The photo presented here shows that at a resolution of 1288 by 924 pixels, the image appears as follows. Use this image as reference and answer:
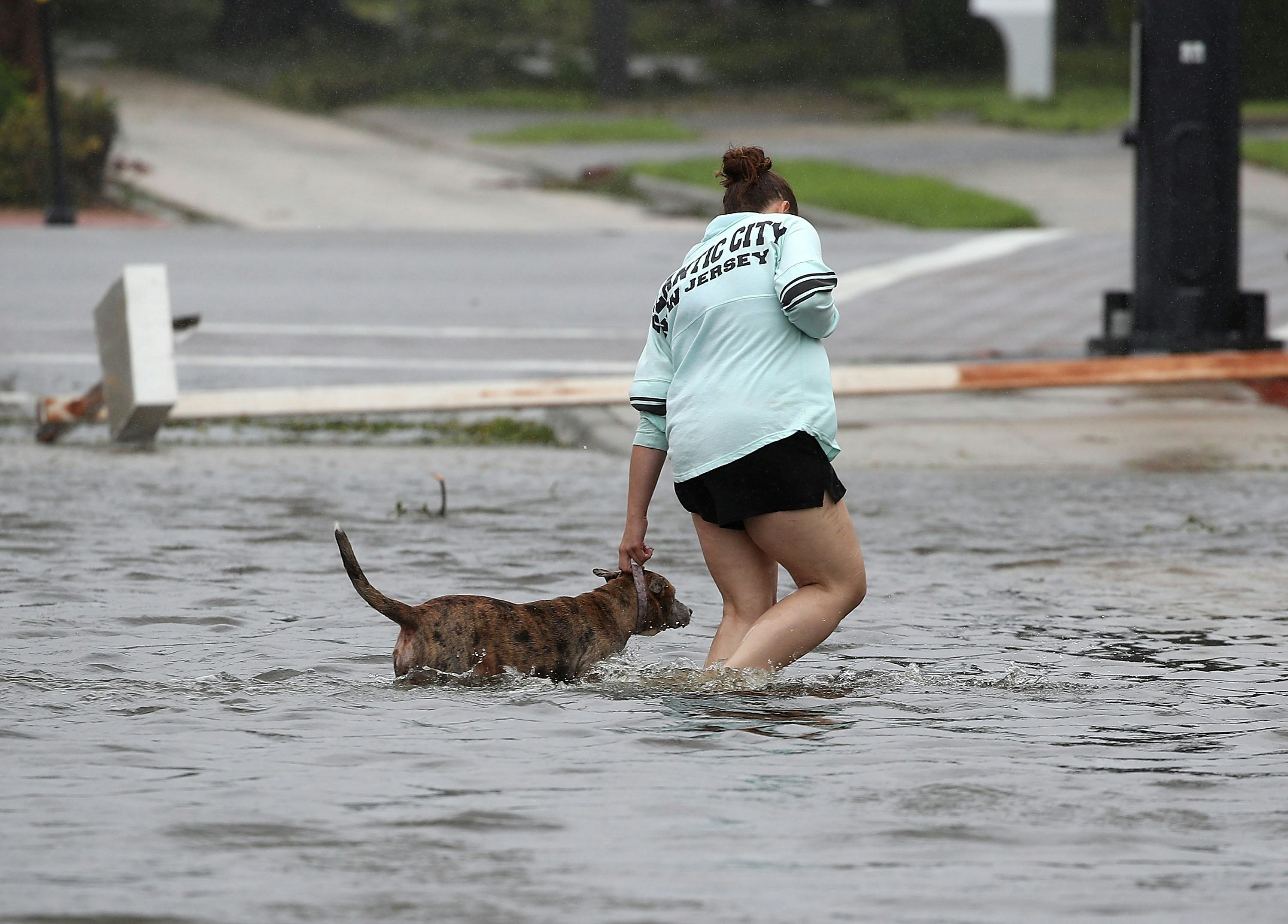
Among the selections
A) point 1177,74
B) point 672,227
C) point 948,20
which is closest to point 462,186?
point 672,227

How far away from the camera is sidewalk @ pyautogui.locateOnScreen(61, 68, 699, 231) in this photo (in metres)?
24.4

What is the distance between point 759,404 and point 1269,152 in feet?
82.8

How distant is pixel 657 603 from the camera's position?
6.45 metres

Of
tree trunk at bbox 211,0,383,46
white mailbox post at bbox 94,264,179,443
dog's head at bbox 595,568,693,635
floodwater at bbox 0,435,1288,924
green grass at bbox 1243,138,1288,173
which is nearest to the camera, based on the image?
floodwater at bbox 0,435,1288,924

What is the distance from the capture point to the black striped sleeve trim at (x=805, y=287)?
18.5 ft

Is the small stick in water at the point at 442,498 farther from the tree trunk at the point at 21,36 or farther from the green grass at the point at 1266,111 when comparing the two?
the green grass at the point at 1266,111

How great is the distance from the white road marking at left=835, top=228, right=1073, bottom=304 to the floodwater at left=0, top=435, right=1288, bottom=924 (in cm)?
845

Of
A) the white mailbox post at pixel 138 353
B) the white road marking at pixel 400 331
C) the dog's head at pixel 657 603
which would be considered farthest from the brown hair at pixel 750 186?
the white road marking at pixel 400 331

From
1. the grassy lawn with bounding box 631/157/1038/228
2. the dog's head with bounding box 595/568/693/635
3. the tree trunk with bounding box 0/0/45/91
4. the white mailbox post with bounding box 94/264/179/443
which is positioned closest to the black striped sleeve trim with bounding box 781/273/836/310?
the dog's head with bounding box 595/568/693/635

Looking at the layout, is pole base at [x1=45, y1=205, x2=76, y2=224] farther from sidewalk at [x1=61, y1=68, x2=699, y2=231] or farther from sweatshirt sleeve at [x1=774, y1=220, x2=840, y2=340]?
sweatshirt sleeve at [x1=774, y1=220, x2=840, y2=340]

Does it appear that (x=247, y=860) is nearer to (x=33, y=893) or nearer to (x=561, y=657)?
(x=33, y=893)

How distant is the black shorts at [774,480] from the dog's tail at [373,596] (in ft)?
3.08

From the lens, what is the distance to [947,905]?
4152mm

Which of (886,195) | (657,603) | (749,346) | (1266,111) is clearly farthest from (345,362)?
(1266,111)
